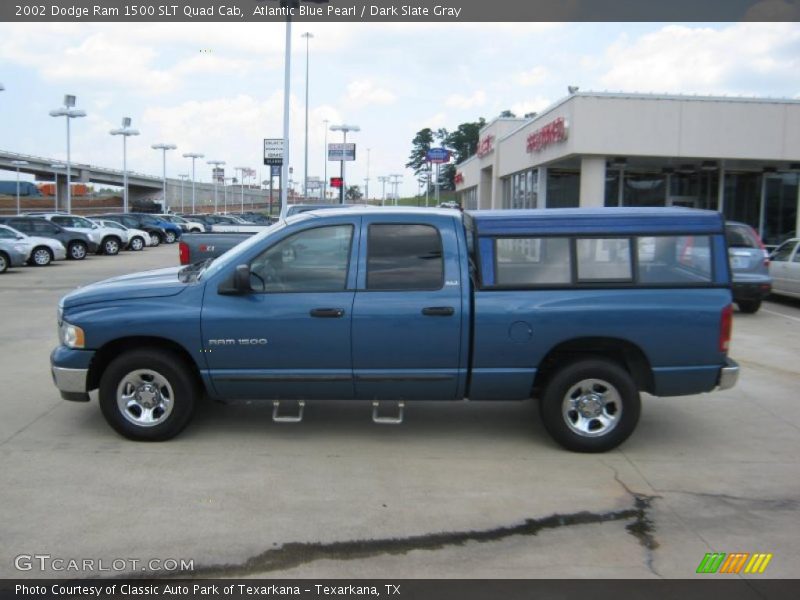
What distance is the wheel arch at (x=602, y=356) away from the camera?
5883 mm

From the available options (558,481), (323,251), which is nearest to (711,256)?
(558,481)

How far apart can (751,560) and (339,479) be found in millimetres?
2695

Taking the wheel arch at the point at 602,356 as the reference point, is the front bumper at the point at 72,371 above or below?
below

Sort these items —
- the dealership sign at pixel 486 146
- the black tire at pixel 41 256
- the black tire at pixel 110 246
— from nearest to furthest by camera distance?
the black tire at pixel 41 256
the black tire at pixel 110 246
the dealership sign at pixel 486 146

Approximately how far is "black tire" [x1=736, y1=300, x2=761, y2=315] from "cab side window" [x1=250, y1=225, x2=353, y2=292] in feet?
35.2

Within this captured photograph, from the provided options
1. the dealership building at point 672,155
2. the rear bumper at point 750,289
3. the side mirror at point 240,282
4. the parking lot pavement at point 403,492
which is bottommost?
the parking lot pavement at point 403,492

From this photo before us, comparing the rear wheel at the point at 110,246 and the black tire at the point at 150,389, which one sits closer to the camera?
the black tire at the point at 150,389

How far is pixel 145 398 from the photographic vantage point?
19.5ft

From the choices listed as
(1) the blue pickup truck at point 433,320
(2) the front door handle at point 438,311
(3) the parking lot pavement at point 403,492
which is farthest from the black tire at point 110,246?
(2) the front door handle at point 438,311

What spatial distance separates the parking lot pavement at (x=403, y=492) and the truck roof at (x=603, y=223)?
1805mm

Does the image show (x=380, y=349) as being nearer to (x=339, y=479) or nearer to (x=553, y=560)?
(x=339, y=479)

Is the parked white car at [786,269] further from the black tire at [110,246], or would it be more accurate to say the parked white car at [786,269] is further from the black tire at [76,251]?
the black tire at [110,246]

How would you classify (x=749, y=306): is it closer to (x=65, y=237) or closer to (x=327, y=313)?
(x=327, y=313)

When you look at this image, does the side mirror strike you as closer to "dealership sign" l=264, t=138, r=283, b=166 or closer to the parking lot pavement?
the parking lot pavement
